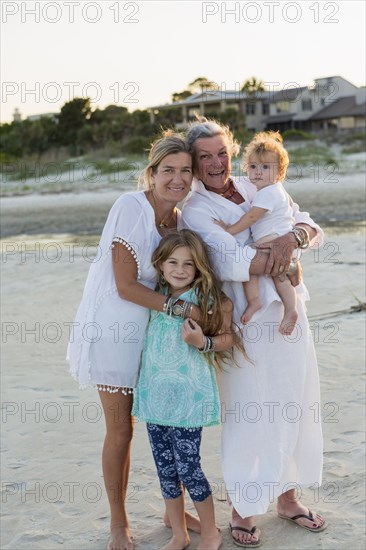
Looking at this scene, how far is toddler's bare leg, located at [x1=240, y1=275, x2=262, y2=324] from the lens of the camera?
3271mm

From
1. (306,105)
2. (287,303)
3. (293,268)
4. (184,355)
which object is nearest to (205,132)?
(293,268)

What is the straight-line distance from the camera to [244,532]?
3.46 meters

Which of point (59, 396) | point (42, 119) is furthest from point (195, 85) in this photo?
point (59, 396)

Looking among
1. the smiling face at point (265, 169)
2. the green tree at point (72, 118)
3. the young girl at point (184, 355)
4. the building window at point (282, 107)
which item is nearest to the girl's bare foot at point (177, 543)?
the young girl at point (184, 355)

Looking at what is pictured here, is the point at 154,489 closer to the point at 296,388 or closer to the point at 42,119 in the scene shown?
the point at 296,388

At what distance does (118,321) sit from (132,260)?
27 centimetres

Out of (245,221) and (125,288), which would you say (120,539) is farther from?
(245,221)

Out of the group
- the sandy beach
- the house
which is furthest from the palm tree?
the sandy beach

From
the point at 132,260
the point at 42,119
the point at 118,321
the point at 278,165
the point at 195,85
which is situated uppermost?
the point at 195,85

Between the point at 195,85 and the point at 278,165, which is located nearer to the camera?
the point at 278,165

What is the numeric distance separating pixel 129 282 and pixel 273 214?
699 millimetres

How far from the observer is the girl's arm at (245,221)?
3238 millimetres

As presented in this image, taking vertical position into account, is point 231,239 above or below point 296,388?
above

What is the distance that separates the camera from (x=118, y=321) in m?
3.28
